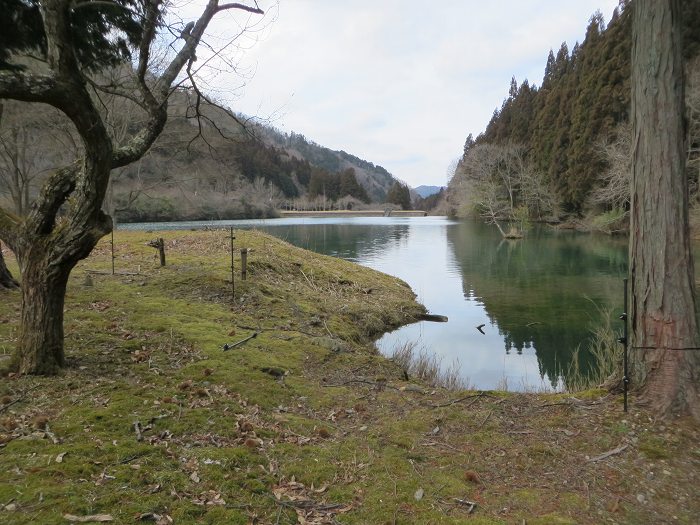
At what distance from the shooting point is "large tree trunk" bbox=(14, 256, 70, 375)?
4031mm

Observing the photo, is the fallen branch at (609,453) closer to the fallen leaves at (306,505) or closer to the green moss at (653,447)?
the green moss at (653,447)

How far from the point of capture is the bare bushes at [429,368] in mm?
7633

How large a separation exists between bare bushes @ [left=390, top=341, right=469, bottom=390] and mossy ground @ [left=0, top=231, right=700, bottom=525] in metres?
1.66

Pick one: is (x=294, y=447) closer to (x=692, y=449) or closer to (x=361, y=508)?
(x=361, y=508)

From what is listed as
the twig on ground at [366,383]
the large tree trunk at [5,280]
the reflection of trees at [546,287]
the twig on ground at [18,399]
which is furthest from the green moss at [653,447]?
the large tree trunk at [5,280]

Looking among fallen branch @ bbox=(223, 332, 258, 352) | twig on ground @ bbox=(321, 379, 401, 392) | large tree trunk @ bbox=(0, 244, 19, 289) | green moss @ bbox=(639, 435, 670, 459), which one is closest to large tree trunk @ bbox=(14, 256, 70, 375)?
fallen branch @ bbox=(223, 332, 258, 352)

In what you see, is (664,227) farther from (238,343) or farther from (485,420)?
(238,343)

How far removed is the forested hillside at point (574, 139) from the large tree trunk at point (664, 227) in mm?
19718

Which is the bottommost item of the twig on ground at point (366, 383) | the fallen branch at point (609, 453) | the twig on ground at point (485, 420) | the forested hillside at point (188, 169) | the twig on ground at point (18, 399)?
the twig on ground at point (366, 383)

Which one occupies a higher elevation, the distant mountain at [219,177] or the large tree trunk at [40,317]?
the distant mountain at [219,177]

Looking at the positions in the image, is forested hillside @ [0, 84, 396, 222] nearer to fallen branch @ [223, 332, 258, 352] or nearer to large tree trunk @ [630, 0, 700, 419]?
fallen branch @ [223, 332, 258, 352]

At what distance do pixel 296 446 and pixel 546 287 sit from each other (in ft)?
53.0

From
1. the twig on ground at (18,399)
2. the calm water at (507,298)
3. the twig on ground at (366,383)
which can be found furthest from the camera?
the calm water at (507,298)

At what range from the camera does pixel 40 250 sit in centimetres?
404
